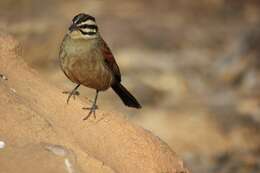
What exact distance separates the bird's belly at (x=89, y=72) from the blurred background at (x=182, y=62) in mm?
5610

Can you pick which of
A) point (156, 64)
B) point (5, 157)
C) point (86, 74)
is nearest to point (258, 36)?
point (156, 64)

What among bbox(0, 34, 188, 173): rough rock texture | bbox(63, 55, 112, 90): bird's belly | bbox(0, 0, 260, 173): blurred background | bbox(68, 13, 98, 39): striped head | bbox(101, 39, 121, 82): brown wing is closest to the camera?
bbox(0, 34, 188, 173): rough rock texture

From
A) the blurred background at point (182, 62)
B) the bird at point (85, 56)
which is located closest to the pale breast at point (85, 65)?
the bird at point (85, 56)

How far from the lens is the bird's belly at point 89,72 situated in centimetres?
804

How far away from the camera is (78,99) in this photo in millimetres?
7422

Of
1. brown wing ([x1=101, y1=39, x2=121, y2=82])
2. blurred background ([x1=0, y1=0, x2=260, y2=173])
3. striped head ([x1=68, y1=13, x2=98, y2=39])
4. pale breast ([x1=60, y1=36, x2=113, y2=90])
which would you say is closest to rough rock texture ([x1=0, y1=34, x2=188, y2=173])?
pale breast ([x1=60, y1=36, x2=113, y2=90])

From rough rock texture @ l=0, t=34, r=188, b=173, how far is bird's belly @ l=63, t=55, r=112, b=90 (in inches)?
21.3

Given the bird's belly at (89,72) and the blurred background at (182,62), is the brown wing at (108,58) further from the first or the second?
the blurred background at (182,62)

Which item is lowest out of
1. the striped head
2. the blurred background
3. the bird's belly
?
the blurred background

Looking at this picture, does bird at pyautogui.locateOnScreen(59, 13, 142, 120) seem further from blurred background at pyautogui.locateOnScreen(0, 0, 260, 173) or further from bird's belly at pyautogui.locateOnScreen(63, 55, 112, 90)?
blurred background at pyautogui.locateOnScreen(0, 0, 260, 173)

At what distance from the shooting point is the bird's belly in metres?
8.04

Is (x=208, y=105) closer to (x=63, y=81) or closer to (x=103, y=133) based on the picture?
(x=63, y=81)

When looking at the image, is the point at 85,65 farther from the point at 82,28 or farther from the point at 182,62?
the point at 182,62

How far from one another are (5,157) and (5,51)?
1520 millimetres
